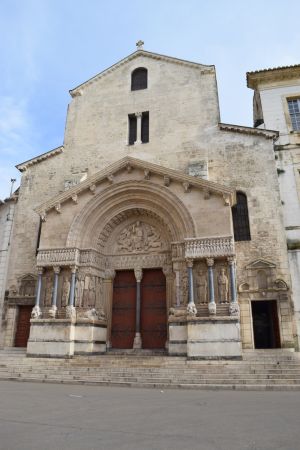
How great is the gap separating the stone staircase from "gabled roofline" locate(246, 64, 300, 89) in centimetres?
1301

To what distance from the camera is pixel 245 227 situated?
14883mm

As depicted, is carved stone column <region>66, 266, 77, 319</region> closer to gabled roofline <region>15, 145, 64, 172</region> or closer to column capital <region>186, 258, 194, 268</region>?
column capital <region>186, 258, 194, 268</region>

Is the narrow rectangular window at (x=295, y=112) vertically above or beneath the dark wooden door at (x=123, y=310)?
above

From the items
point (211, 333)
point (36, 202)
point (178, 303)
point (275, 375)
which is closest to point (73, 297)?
point (178, 303)

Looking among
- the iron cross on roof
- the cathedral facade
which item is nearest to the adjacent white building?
the cathedral facade

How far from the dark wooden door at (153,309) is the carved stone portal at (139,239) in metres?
1.04

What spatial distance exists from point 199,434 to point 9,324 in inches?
546

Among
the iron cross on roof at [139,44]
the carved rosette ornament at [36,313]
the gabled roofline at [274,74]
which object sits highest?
the iron cross on roof at [139,44]

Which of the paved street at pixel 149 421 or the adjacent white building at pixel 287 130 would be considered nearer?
the paved street at pixel 149 421

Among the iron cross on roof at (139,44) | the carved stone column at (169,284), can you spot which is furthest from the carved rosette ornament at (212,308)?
the iron cross on roof at (139,44)

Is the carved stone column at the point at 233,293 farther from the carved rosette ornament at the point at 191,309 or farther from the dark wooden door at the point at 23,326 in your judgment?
the dark wooden door at the point at 23,326

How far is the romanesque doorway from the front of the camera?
13617 mm

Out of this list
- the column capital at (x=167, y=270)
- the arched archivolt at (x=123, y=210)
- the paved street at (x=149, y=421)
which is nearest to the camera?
the paved street at (x=149, y=421)

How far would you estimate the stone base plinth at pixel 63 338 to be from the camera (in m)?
13.0
